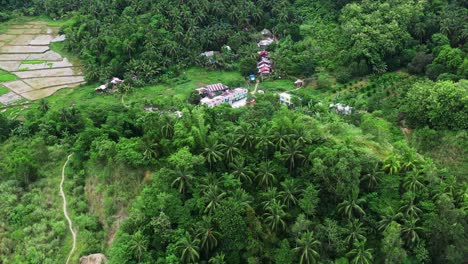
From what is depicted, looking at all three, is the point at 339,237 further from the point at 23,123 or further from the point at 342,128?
the point at 23,123

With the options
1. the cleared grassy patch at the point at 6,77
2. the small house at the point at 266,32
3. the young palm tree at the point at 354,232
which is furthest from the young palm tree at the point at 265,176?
the cleared grassy patch at the point at 6,77

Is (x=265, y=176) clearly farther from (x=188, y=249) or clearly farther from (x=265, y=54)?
(x=265, y=54)

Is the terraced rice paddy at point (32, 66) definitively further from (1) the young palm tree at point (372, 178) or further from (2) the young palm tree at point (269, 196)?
(1) the young palm tree at point (372, 178)

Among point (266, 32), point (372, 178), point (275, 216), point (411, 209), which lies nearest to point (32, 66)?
point (266, 32)

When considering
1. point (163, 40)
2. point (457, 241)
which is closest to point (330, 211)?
point (457, 241)

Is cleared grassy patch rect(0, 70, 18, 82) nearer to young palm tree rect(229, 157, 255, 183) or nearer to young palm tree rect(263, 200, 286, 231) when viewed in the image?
young palm tree rect(229, 157, 255, 183)

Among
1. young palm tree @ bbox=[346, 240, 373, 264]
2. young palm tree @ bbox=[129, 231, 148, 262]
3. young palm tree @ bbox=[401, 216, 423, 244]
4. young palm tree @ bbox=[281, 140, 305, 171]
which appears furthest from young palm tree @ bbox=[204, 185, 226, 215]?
young palm tree @ bbox=[401, 216, 423, 244]
